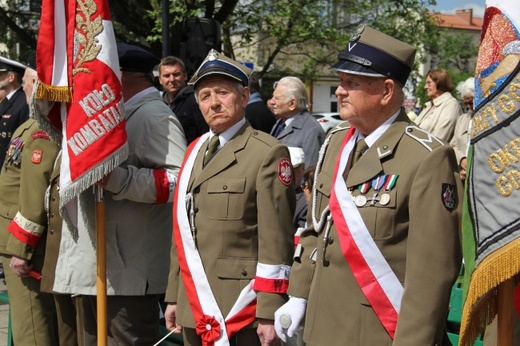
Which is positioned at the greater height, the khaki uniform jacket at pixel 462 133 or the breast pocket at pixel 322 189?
the khaki uniform jacket at pixel 462 133

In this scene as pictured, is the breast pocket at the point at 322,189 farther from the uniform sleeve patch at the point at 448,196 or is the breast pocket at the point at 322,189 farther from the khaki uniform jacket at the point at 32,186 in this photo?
the khaki uniform jacket at the point at 32,186

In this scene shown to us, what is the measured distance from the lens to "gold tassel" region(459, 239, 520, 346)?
8.32 feet

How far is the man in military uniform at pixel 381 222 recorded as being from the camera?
2.91m

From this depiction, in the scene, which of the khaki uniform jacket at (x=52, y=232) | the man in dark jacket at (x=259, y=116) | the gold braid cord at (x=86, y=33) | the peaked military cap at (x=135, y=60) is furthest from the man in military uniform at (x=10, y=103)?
the gold braid cord at (x=86, y=33)

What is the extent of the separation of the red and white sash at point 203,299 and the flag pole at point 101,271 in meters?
0.50

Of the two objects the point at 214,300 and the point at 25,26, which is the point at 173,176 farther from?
the point at 25,26

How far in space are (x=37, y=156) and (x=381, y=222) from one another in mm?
2724

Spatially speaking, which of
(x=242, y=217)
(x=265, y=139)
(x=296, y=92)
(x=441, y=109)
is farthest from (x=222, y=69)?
(x=441, y=109)

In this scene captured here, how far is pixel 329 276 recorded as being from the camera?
319 centimetres

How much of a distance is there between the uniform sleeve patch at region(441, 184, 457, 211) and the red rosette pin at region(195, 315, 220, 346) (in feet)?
4.42

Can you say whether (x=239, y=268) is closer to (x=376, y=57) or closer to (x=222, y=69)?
(x=222, y=69)

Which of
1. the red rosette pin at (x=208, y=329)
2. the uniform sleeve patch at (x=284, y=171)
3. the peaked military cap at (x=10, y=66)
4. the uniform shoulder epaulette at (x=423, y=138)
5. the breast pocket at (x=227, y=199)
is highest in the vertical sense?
the peaked military cap at (x=10, y=66)

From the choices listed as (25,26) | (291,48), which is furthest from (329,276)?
(291,48)

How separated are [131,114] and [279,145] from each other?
3.55ft
